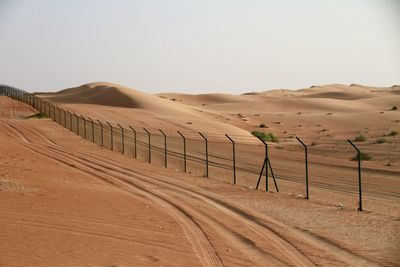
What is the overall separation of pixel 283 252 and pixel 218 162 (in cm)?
2386

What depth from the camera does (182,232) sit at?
1319cm

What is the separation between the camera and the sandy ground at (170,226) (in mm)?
10828

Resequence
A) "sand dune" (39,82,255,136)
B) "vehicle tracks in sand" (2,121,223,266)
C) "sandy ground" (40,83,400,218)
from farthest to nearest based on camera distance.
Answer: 1. "sand dune" (39,82,255,136)
2. "sandy ground" (40,83,400,218)
3. "vehicle tracks in sand" (2,121,223,266)

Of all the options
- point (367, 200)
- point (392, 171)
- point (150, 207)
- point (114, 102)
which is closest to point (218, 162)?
point (392, 171)

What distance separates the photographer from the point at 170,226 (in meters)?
13.9

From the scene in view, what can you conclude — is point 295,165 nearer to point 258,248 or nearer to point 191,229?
point 191,229

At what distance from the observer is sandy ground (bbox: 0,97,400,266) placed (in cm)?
1083

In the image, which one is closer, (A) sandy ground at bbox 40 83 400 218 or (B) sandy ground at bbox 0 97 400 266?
(B) sandy ground at bbox 0 97 400 266

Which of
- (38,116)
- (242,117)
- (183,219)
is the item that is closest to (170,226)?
(183,219)

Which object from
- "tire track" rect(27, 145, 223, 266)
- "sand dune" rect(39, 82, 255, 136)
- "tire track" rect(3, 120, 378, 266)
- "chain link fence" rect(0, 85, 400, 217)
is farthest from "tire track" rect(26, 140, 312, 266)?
"sand dune" rect(39, 82, 255, 136)

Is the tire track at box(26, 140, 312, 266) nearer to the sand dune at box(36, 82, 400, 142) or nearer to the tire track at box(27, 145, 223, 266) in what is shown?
the tire track at box(27, 145, 223, 266)

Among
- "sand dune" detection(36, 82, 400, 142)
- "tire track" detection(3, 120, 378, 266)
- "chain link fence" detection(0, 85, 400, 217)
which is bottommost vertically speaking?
"chain link fence" detection(0, 85, 400, 217)

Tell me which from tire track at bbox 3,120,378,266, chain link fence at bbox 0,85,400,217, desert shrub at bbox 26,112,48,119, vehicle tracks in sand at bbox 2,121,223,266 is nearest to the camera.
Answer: vehicle tracks in sand at bbox 2,121,223,266

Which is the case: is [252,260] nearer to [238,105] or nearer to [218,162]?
[218,162]
